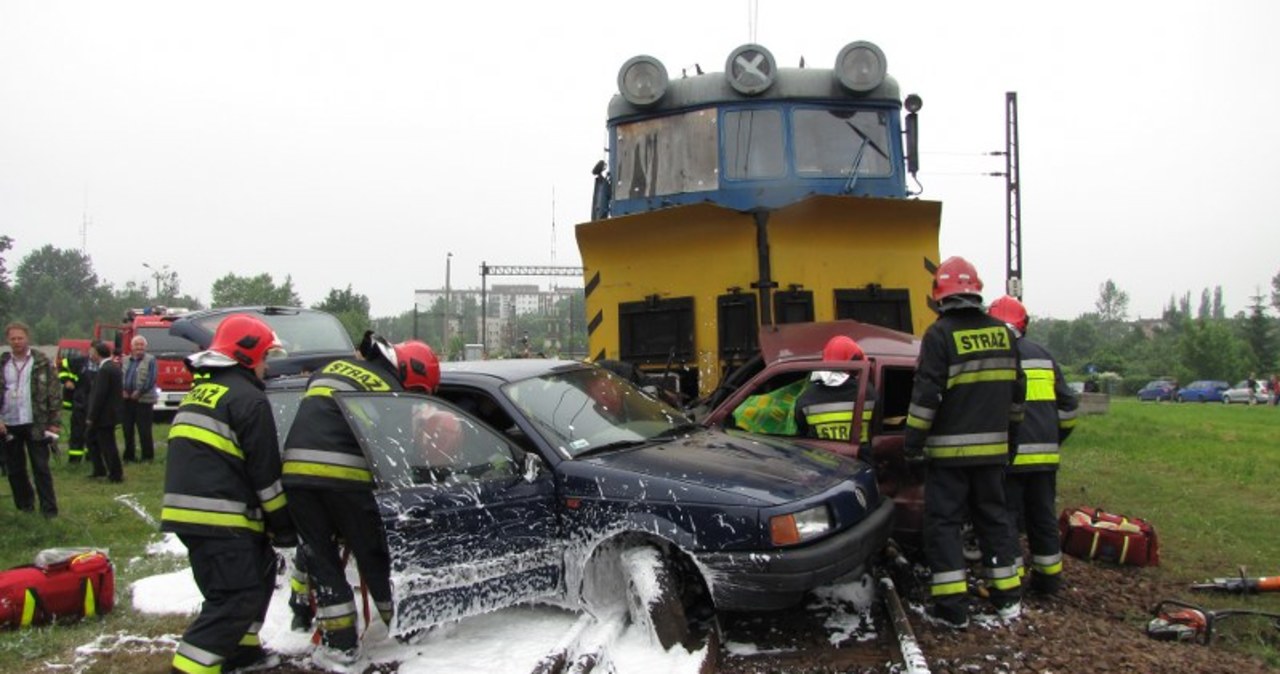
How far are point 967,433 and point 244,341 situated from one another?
3.63 meters

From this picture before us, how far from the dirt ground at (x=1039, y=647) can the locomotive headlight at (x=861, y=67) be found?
491cm

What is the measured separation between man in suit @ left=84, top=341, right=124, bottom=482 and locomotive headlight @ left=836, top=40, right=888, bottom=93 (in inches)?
332

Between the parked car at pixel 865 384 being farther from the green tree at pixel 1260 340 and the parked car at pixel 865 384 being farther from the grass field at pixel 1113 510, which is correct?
the green tree at pixel 1260 340

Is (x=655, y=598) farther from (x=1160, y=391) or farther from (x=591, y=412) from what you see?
(x=1160, y=391)

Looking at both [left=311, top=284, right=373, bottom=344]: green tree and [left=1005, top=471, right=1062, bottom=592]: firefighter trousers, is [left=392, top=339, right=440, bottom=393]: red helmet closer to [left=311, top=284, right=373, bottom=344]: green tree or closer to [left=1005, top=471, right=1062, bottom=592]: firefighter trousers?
[left=1005, top=471, right=1062, bottom=592]: firefighter trousers

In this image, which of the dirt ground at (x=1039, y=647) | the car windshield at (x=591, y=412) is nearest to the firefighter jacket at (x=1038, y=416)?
the dirt ground at (x=1039, y=647)

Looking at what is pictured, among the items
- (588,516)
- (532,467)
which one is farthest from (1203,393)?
(532,467)

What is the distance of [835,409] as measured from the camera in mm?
5480

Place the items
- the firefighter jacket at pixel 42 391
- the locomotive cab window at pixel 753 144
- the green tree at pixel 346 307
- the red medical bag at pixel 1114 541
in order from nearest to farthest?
1. the red medical bag at pixel 1114 541
2. the firefighter jacket at pixel 42 391
3. the locomotive cab window at pixel 753 144
4. the green tree at pixel 346 307

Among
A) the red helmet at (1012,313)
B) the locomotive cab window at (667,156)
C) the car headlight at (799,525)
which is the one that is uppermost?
the locomotive cab window at (667,156)

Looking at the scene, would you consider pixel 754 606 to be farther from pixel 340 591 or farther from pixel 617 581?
pixel 340 591

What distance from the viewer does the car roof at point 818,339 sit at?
21.0 ft

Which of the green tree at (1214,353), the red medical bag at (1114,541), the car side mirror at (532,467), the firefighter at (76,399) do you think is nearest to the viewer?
the car side mirror at (532,467)

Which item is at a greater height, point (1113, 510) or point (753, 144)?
point (753, 144)
